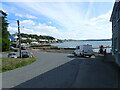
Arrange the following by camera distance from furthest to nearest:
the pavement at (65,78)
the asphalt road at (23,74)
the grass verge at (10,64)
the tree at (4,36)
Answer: the tree at (4,36) < the grass verge at (10,64) < the asphalt road at (23,74) < the pavement at (65,78)

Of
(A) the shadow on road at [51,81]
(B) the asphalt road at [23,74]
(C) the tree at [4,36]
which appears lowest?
(B) the asphalt road at [23,74]

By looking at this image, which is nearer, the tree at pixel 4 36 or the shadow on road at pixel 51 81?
the shadow on road at pixel 51 81

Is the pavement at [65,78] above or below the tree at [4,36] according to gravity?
below

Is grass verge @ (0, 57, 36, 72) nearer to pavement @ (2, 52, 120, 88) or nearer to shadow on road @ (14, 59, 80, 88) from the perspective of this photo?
pavement @ (2, 52, 120, 88)

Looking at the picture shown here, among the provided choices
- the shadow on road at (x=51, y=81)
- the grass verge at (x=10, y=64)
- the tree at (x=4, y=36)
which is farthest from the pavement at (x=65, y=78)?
the tree at (x=4, y=36)

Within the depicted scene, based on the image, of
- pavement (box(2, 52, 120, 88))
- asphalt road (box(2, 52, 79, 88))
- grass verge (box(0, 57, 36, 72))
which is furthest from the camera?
grass verge (box(0, 57, 36, 72))

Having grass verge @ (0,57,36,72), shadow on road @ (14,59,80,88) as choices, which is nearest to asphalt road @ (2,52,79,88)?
shadow on road @ (14,59,80,88)

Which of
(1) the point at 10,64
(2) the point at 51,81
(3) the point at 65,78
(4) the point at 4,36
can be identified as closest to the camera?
(2) the point at 51,81

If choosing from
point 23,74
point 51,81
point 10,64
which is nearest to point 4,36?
point 10,64

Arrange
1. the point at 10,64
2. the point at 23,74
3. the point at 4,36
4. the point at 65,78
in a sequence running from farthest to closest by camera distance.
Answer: the point at 4,36 → the point at 10,64 → the point at 23,74 → the point at 65,78

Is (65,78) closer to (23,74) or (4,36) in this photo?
(23,74)

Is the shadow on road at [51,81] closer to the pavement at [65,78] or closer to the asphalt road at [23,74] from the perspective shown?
the pavement at [65,78]

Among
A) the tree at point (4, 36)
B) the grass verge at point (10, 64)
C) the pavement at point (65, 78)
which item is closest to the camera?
the pavement at point (65, 78)

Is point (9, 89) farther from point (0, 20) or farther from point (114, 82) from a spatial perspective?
point (0, 20)
